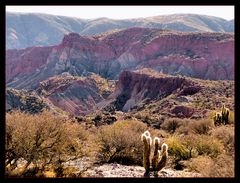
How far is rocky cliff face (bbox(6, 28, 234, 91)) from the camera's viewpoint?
325 ft

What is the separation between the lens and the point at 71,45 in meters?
124

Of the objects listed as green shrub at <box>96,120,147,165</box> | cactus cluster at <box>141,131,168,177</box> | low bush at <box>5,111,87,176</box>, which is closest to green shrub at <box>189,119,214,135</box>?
green shrub at <box>96,120,147,165</box>

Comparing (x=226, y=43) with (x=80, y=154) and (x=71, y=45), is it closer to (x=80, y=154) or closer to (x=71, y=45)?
(x=71, y=45)

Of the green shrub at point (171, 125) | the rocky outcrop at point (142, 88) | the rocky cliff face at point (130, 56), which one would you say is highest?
the rocky cliff face at point (130, 56)

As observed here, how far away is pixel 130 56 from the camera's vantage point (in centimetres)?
11956

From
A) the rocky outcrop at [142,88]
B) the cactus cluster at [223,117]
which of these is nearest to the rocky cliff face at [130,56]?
the rocky outcrop at [142,88]

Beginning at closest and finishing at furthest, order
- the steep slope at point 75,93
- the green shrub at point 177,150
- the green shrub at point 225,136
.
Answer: the green shrub at point 177,150, the green shrub at point 225,136, the steep slope at point 75,93

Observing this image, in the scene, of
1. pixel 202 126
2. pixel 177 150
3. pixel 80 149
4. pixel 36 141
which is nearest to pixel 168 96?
pixel 202 126

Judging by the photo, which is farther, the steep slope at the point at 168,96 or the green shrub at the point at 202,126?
the steep slope at the point at 168,96

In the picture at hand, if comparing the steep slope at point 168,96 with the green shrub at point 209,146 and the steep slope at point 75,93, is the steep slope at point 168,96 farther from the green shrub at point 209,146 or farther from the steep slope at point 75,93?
the green shrub at point 209,146

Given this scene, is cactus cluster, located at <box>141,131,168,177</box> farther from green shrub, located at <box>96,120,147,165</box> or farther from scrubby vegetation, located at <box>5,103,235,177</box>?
green shrub, located at <box>96,120,147,165</box>

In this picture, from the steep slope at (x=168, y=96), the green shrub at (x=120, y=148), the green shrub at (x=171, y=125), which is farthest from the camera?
the steep slope at (x=168, y=96)

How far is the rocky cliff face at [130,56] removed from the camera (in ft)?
325

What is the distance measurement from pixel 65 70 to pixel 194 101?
6790 cm
